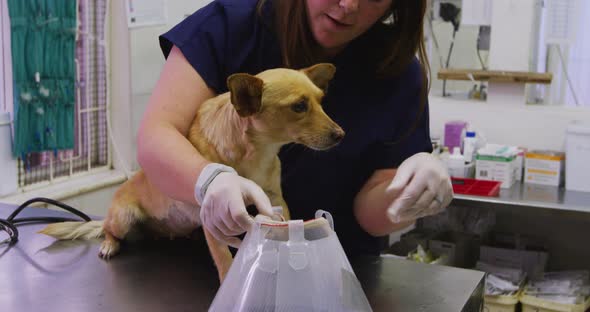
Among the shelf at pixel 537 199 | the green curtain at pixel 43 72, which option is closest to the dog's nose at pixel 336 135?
the shelf at pixel 537 199

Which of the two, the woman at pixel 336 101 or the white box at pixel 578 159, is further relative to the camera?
the white box at pixel 578 159

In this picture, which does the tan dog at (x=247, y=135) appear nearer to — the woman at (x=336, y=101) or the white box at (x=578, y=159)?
the woman at (x=336, y=101)

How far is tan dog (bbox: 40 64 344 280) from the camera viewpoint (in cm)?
104

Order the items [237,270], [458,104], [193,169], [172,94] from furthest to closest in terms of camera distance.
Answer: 1. [458,104]
2. [172,94]
3. [193,169]
4. [237,270]

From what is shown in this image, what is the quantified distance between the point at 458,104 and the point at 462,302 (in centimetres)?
219

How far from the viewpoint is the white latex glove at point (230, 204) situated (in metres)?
0.91

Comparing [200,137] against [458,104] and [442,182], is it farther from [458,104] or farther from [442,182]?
[458,104]

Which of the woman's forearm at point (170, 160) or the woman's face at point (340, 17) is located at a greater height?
the woman's face at point (340, 17)

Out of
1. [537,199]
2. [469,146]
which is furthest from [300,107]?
[469,146]

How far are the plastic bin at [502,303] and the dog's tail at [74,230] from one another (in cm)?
179

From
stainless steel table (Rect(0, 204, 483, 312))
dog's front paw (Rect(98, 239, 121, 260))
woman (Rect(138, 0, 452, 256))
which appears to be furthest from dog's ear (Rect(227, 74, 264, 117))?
dog's front paw (Rect(98, 239, 121, 260))

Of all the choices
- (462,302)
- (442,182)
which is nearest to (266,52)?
(442,182)

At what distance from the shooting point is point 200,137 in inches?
45.8

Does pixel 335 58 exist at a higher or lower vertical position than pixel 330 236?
higher
